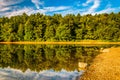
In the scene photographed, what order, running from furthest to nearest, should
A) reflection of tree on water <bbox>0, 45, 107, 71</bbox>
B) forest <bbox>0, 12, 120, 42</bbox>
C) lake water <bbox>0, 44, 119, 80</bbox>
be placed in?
forest <bbox>0, 12, 120, 42</bbox> < reflection of tree on water <bbox>0, 45, 107, 71</bbox> < lake water <bbox>0, 44, 119, 80</bbox>

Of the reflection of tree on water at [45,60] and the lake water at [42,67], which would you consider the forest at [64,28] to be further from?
the lake water at [42,67]

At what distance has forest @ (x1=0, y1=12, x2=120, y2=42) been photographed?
133m

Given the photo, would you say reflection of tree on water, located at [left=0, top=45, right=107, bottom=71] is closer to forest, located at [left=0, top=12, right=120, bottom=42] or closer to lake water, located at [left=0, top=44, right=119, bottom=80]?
lake water, located at [left=0, top=44, right=119, bottom=80]

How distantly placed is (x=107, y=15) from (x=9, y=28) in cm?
5619

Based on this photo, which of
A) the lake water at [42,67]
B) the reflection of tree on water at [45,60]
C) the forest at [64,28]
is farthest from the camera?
the forest at [64,28]

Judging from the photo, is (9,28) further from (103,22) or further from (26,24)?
(103,22)

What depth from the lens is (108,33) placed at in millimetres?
131375

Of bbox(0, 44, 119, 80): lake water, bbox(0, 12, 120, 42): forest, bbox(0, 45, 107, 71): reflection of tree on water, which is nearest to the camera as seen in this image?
bbox(0, 44, 119, 80): lake water

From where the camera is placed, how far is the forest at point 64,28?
133 meters

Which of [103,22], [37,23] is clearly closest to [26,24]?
[37,23]

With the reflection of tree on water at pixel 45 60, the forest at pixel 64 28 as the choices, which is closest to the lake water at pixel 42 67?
the reflection of tree on water at pixel 45 60

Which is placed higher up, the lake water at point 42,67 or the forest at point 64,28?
the forest at point 64,28

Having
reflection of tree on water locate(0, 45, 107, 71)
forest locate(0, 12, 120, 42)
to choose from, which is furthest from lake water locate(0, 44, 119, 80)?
forest locate(0, 12, 120, 42)

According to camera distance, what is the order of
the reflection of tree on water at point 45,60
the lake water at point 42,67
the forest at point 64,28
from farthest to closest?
the forest at point 64,28, the reflection of tree on water at point 45,60, the lake water at point 42,67
